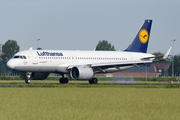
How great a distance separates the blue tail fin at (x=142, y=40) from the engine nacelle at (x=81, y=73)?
44.3ft

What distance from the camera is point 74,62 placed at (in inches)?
2031

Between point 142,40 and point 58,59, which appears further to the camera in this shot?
point 142,40

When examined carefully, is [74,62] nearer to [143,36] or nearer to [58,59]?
[58,59]

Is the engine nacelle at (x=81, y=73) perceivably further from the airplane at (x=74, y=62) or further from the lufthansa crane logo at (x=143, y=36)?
the lufthansa crane logo at (x=143, y=36)

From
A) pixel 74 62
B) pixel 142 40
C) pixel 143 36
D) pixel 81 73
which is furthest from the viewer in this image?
pixel 143 36

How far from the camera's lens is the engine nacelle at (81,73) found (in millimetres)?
47688

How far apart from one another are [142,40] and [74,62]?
1459cm

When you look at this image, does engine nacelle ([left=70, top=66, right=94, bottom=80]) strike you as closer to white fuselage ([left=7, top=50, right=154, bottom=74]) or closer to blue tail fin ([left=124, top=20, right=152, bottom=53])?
white fuselage ([left=7, top=50, right=154, bottom=74])

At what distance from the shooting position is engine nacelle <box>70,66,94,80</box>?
4769 cm

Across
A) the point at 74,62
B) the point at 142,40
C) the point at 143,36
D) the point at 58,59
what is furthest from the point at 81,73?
the point at 143,36

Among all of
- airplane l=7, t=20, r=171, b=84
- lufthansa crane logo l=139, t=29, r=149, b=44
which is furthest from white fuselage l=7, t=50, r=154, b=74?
lufthansa crane logo l=139, t=29, r=149, b=44
